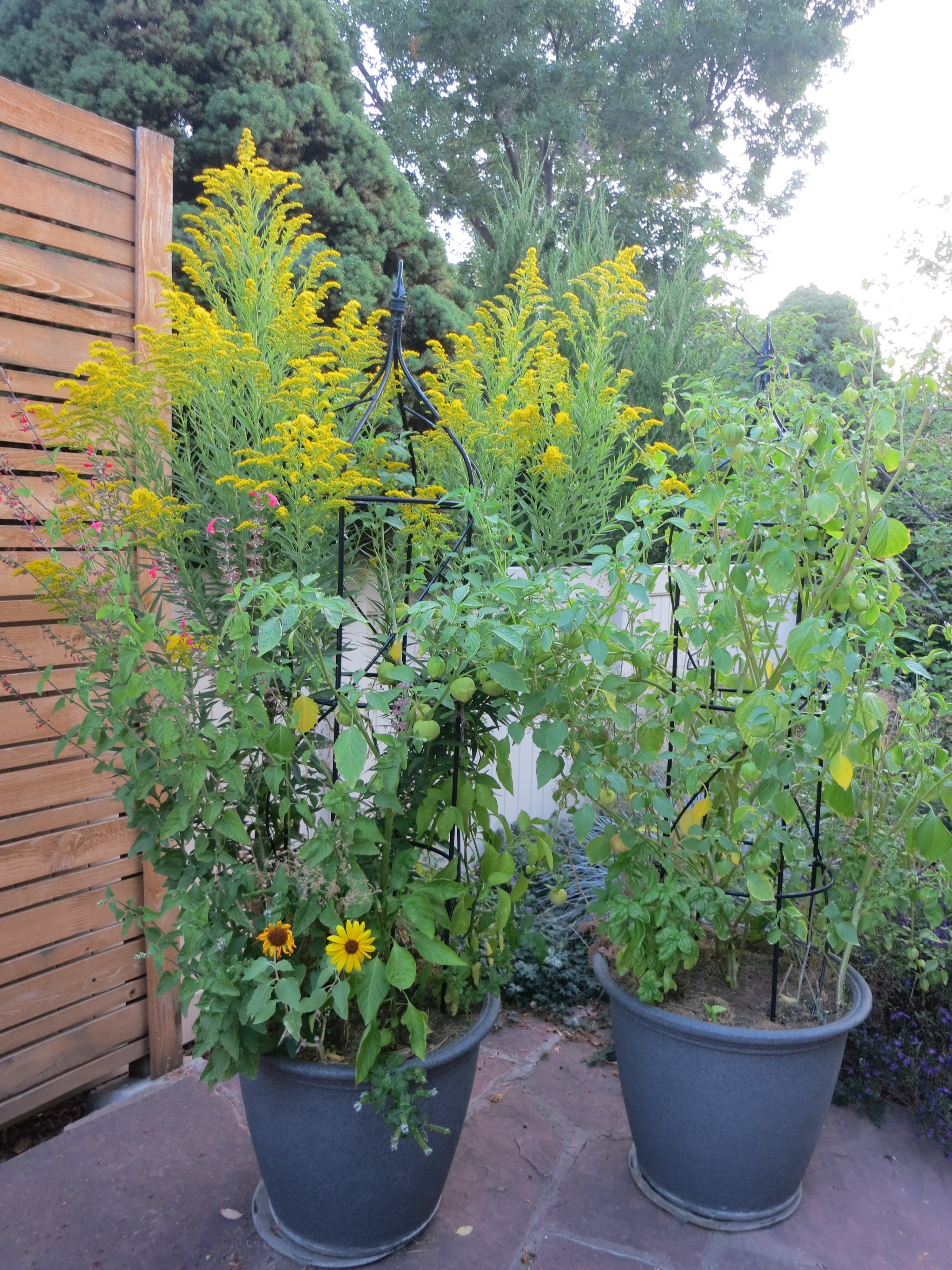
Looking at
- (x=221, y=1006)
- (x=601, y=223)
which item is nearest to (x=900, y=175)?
(x=601, y=223)

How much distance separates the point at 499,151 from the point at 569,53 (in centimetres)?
159

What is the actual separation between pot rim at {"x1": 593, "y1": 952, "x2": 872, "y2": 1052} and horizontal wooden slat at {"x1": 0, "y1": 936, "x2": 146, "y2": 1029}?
1174 millimetres

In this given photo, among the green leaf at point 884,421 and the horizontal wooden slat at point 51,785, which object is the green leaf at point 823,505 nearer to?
the green leaf at point 884,421

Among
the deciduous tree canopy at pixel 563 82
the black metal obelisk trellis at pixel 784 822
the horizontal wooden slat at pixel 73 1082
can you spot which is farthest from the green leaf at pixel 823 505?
the deciduous tree canopy at pixel 563 82

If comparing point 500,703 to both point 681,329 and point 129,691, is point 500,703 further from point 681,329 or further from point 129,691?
→ point 681,329

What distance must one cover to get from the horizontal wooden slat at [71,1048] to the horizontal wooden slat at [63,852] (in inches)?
15.8

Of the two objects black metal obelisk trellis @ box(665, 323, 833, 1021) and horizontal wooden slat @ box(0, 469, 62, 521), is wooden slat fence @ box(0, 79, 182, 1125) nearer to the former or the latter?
horizontal wooden slat @ box(0, 469, 62, 521)

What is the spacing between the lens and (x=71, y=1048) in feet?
6.53

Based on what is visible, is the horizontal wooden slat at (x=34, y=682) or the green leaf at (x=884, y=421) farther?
the horizontal wooden slat at (x=34, y=682)

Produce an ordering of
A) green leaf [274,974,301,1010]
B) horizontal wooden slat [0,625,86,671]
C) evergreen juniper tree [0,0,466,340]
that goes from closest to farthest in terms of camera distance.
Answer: green leaf [274,974,301,1010] → horizontal wooden slat [0,625,86,671] → evergreen juniper tree [0,0,466,340]

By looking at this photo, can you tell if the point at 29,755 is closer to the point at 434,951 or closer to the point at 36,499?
the point at 36,499

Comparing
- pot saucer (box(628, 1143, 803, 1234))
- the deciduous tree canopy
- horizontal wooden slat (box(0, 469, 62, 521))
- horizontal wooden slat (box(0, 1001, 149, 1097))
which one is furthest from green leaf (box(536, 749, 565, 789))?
the deciduous tree canopy

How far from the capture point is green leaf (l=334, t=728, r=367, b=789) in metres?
1.27

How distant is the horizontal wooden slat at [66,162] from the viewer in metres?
1.81
